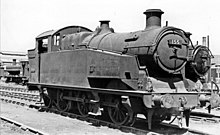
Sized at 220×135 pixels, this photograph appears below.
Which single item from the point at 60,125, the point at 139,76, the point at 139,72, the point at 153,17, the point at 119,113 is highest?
the point at 153,17

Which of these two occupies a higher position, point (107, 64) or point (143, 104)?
point (107, 64)

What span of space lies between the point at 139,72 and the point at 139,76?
0.41 ft

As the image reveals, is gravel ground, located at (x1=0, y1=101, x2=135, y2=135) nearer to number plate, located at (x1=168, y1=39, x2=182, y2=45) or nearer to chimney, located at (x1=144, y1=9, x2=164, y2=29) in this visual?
number plate, located at (x1=168, y1=39, x2=182, y2=45)

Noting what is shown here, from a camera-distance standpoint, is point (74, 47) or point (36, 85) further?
point (36, 85)

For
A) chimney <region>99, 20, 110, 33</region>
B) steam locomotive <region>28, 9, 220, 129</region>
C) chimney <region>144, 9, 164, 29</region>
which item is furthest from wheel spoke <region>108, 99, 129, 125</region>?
chimney <region>99, 20, 110, 33</region>

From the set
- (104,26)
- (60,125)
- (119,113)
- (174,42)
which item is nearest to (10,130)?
(60,125)

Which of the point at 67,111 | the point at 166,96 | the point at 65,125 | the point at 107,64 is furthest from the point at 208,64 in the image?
the point at 67,111

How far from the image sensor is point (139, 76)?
8.15 metres

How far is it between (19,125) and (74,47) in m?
3.46

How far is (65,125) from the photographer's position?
9.34m

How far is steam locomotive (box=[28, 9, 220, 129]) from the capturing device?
801cm

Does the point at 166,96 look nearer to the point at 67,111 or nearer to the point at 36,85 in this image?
the point at 67,111

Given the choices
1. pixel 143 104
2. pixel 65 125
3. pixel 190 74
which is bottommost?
pixel 65 125

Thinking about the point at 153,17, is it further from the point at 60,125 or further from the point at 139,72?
the point at 60,125
